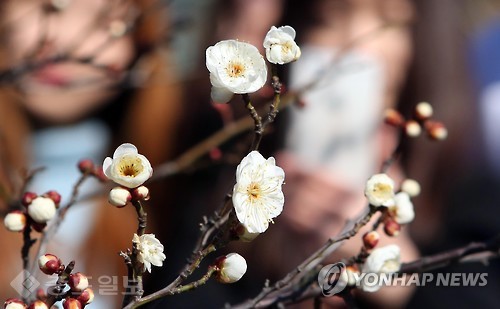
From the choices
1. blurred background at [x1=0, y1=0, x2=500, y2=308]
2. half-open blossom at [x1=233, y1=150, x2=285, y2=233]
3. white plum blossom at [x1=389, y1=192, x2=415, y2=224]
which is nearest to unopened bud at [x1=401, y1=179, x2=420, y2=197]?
white plum blossom at [x1=389, y1=192, x2=415, y2=224]

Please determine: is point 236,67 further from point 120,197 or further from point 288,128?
point 288,128

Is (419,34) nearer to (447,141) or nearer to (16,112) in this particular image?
(447,141)

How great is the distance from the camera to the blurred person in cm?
92

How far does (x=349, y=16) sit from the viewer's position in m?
1.07

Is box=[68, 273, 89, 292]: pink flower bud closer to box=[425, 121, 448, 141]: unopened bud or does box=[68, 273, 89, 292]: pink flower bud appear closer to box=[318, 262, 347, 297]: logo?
box=[318, 262, 347, 297]: logo

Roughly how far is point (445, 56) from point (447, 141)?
0.15 meters

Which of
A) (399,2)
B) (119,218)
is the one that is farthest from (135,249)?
(399,2)

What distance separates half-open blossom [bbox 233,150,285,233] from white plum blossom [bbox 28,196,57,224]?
12cm

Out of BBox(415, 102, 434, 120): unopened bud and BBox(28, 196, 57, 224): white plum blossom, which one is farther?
BBox(415, 102, 434, 120): unopened bud

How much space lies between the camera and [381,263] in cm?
40

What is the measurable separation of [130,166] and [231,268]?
7cm

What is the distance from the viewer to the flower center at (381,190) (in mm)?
380

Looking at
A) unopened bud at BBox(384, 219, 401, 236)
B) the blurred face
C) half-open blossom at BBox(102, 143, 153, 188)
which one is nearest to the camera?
half-open blossom at BBox(102, 143, 153, 188)

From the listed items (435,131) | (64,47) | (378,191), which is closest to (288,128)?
(64,47)
